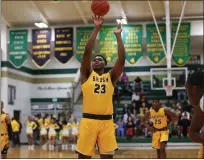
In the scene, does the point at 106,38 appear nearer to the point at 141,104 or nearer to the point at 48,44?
the point at 48,44

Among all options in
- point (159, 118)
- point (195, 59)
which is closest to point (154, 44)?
point (195, 59)

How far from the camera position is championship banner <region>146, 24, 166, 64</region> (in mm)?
20703

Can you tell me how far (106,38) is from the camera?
2109cm

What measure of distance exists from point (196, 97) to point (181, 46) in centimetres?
1815

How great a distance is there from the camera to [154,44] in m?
20.9

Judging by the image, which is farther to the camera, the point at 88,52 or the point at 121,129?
the point at 121,129

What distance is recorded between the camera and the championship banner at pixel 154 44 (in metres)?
20.7

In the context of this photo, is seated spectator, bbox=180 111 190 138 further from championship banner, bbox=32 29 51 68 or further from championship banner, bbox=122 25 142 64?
championship banner, bbox=32 29 51 68

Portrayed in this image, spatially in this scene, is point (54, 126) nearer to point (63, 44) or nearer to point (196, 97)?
point (63, 44)

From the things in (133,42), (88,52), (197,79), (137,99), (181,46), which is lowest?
(197,79)

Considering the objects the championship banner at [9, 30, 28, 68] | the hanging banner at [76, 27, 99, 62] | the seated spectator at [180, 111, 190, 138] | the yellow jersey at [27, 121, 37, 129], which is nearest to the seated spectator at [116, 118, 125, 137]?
the seated spectator at [180, 111, 190, 138]

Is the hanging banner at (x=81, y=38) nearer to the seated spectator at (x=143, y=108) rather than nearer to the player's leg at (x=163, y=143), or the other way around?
the seated spectator at (x=143, y=108)

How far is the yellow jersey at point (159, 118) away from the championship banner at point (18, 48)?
41.2 ft

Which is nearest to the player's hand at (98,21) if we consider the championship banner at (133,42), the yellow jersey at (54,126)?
the championship banner at (133,42)
